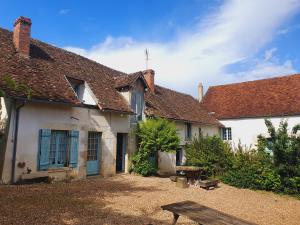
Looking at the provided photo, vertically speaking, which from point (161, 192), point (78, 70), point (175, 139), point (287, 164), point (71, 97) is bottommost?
point (161, 192)

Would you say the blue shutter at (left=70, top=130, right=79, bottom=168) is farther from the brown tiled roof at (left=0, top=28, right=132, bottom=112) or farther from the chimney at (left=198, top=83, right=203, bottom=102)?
the chimney at (left=198, top=83, right=203, bottom=102)

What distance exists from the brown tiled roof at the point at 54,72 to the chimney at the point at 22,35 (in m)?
0.30

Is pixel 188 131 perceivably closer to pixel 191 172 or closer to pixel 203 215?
pixel 191 172

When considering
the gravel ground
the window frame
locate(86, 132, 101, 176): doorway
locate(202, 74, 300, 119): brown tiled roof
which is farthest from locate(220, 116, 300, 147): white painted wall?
the window frame

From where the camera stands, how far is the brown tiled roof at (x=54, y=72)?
1150cm

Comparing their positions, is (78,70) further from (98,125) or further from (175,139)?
(175,139)

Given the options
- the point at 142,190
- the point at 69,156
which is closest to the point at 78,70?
the point at 69,156

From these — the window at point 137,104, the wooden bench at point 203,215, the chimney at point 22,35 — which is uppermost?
the chimney at point 22,35

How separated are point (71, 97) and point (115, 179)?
175 inches

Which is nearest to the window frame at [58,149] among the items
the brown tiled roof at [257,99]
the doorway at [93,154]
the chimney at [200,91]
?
the doorway at [93,154]

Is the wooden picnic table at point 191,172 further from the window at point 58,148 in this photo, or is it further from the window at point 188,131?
the window at point 188,131

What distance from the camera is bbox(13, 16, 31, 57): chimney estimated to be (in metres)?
12.8

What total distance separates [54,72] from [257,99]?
58.9 ft

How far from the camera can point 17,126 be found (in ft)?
34.3
